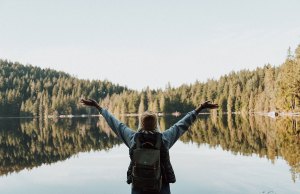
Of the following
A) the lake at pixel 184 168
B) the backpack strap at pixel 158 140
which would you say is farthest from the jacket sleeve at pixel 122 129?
the lake at pixel 184 168

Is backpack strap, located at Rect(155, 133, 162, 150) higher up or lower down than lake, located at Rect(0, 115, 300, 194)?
higher up

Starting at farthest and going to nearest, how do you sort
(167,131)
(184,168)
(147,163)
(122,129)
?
(184,168), (122,129), (167,131), (147,163)

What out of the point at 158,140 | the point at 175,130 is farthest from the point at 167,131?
the point at 158,140

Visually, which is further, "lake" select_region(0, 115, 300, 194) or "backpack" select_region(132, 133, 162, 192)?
"lake" select_region(0, 115, 300, 194)

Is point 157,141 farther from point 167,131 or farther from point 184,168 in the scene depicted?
point 184,168

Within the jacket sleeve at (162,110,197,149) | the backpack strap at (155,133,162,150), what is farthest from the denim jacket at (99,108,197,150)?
the backpack strap at (155,133,162,150)

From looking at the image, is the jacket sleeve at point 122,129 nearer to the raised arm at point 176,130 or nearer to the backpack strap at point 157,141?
the backpack strap at point 157,141

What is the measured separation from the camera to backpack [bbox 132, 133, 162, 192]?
6.00 m

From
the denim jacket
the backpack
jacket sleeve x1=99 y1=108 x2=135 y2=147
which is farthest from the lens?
jacket sleeve x1=99 y1=108 x2=135 y2=147

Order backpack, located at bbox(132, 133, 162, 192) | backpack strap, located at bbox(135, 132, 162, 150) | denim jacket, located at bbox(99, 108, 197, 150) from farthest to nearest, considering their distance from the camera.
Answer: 1. denim jacket, located at bbox(99, 108, 197, 150)
2. backpack strap, located at bbox(135, 132, 162, 150)
3. backpack, located at bbox(132, 133, 162, 192)

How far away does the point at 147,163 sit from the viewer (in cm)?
599

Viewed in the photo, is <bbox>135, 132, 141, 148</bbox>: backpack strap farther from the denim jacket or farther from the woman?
the denim jacket

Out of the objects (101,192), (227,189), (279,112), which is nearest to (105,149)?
(101,192)

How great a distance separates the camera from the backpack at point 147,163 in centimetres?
600
